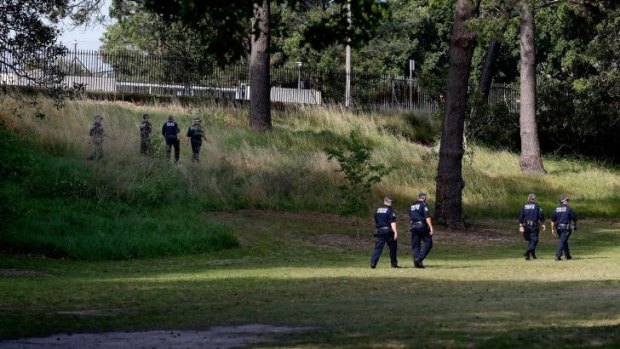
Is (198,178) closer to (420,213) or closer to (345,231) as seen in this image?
(345,231)

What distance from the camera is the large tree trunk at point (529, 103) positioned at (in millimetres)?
49750

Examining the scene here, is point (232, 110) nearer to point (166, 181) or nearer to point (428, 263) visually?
point (166, 181)

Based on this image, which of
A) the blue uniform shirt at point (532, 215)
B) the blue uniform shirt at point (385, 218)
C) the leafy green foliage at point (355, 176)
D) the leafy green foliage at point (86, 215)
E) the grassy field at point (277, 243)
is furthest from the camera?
the leafy green foliage at point (355, 176)

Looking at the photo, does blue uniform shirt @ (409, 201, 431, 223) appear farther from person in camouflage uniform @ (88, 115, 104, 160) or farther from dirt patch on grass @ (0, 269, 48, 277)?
person in camouflage uniform @ (88, 115, 104, 160)

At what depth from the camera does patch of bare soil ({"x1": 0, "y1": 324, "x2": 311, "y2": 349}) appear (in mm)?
14648

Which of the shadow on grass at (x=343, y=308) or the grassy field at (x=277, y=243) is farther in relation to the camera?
the grassy field at (x=277, y=243)

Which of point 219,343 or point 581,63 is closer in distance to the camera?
point 219,343

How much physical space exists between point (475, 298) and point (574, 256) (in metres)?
12.9

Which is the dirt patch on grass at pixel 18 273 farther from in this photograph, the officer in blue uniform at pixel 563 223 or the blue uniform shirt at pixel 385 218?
the officer in blue uniform at pixel 563 223

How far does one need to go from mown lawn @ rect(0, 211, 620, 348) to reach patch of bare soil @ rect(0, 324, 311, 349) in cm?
44

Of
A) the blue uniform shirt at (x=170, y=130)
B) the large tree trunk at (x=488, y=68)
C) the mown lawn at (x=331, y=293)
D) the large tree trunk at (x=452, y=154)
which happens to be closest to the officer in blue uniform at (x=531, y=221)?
the mown lawn at (x=331, y=293)

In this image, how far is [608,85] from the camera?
2212 inches

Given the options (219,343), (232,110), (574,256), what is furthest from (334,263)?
(232,110)

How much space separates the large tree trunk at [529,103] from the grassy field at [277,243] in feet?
3.58
